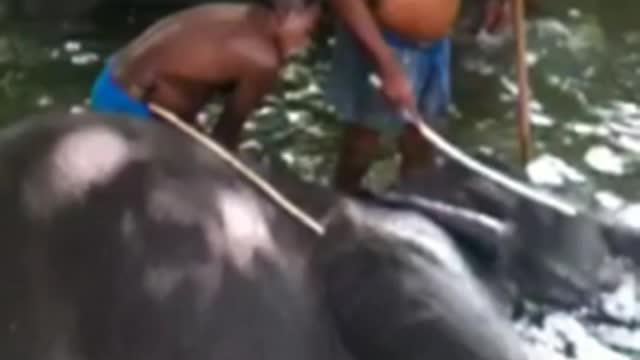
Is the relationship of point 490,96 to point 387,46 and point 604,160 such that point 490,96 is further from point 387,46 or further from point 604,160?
point 387,46

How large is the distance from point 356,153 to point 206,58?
655 millimetres

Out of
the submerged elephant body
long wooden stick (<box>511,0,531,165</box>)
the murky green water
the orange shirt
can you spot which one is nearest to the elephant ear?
the submerged elephant body

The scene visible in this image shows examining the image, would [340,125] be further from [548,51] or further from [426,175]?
[426,175]

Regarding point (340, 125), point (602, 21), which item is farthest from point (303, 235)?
point (602, 21)

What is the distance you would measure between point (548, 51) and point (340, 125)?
1.27 metres

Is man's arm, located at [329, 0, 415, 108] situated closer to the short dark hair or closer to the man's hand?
the man's hand

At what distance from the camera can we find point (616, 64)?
5266 mm

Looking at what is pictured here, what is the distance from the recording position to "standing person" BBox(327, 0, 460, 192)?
3.52 m

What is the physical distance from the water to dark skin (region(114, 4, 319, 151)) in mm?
650

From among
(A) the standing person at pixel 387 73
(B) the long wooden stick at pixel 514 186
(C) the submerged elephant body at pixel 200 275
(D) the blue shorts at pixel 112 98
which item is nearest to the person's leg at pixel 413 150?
(A) the standing person at pixel 387 73

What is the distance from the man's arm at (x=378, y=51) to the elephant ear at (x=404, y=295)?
4.20 feet

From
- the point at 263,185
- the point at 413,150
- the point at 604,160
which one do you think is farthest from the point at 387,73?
the point at 263,185

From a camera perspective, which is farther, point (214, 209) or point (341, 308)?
point (214, 209)

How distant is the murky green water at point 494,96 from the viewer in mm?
4301
